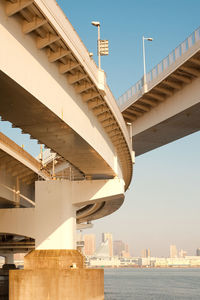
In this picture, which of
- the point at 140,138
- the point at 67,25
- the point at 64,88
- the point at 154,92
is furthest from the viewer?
the point at 140,138

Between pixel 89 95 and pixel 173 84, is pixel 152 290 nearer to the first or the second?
pixel 173 84

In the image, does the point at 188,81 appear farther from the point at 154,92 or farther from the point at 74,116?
the point at 74,116

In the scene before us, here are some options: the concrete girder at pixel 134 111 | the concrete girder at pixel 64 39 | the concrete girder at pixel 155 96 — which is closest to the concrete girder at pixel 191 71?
the concrete girder at pixel 155 96

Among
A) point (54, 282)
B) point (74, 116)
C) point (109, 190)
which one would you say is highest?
point (74, 116)

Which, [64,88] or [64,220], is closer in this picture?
[64,88]

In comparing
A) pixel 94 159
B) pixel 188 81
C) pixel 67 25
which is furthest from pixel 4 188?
pixel 67 25

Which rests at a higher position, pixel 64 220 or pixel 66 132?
pixel 66 132

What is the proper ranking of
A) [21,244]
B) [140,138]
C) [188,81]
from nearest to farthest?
[188,81]
[140,138]
[21,244]

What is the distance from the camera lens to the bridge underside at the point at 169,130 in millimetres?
30000

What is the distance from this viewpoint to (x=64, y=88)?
18062 mm

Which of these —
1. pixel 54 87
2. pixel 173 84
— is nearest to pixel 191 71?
pixel 173 84

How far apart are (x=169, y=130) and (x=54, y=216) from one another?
37.8 feet

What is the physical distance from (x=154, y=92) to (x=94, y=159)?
8221 millimetres

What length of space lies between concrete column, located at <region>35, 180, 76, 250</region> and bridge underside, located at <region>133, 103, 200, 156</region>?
8.60m
